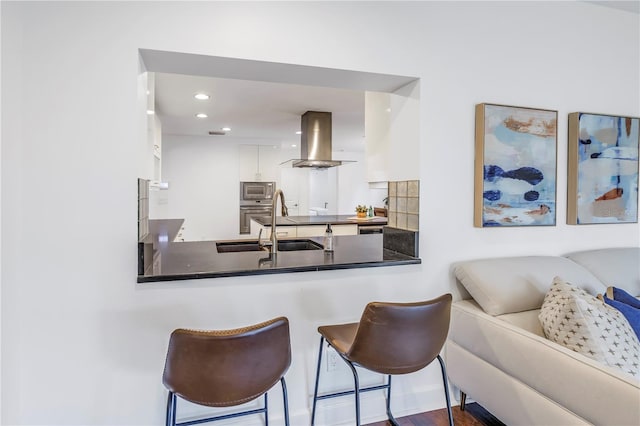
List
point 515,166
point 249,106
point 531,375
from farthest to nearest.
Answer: point 249,106
point 515,166
point 531,375

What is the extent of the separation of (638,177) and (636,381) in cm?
184

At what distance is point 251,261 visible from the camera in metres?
1.95

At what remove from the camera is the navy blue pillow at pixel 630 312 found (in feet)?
5.30

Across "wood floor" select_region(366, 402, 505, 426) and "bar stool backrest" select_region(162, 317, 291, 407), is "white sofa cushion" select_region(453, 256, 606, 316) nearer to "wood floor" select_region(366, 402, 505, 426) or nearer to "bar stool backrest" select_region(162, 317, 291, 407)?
"wood floor" select_region(366, 402, 505, 426)

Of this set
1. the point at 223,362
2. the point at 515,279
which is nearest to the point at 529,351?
the point at 515,279

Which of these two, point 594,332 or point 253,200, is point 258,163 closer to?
point 253,200

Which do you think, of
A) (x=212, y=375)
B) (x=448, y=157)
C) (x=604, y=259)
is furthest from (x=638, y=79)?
(x=212, y=375)

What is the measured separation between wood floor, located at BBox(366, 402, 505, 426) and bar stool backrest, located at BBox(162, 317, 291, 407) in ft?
3.57

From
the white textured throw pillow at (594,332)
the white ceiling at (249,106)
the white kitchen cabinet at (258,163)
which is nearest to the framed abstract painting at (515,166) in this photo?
the white textured throw pillow at (594,332)

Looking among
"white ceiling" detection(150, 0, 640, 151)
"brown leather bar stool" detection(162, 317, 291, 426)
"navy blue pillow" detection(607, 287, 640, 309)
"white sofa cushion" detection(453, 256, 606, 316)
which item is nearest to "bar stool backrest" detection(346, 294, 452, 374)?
"brown leather bar stool" detection(162, 317, 291, 426)

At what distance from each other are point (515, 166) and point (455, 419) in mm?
1482

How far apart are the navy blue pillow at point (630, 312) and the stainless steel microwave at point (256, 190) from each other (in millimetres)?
6114

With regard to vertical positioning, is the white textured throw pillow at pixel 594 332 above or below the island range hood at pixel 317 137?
below

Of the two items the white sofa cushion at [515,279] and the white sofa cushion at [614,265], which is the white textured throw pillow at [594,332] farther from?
the white sofa cushion at [614,265]
